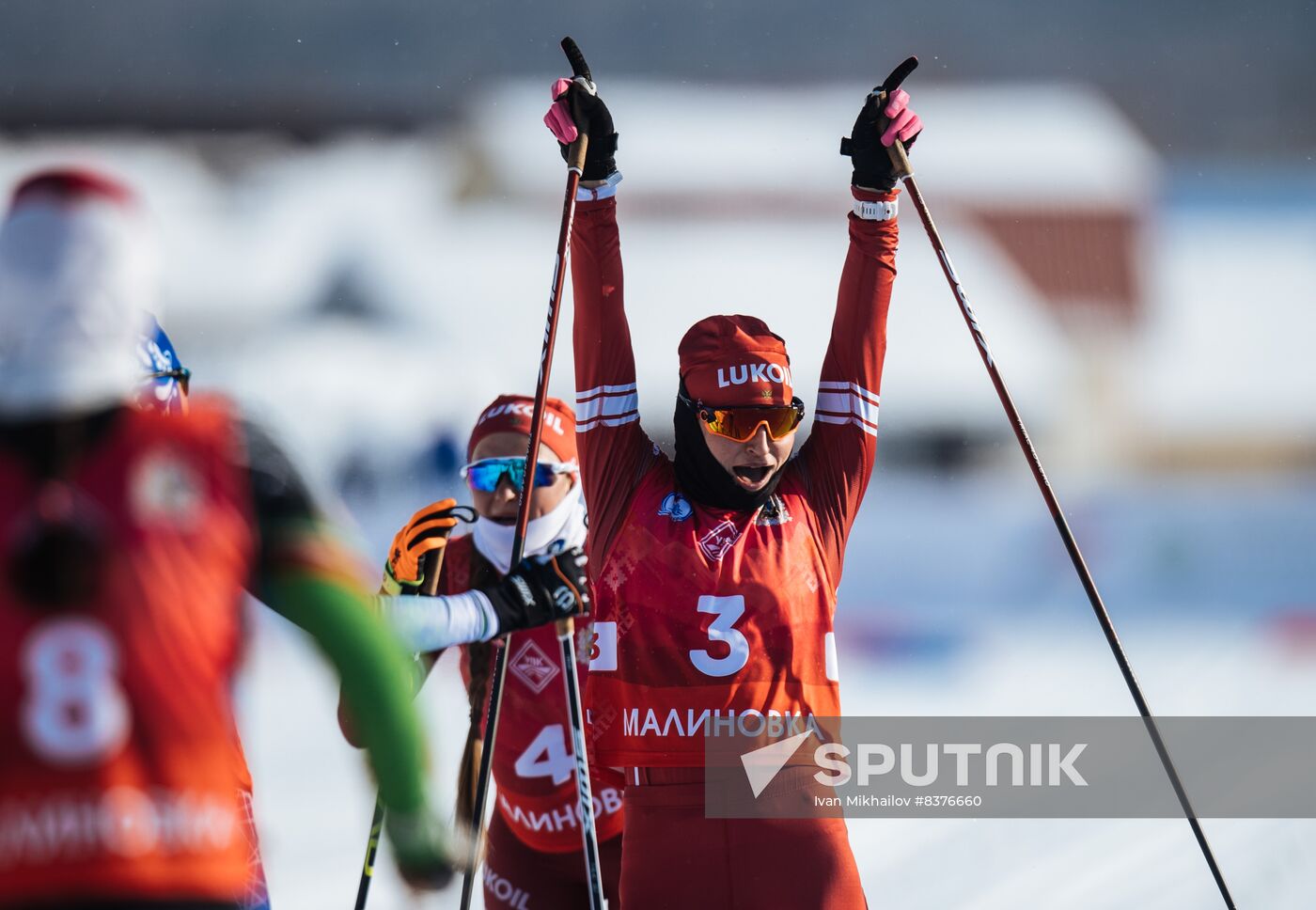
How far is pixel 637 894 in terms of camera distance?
2.76 m

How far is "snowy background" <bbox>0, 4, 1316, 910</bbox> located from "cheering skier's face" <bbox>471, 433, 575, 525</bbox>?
3.06 m

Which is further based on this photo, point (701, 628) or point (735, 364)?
point (735, 364)

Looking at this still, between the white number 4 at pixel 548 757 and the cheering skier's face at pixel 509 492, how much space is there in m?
0.53

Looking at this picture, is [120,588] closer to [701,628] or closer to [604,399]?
[701,628]

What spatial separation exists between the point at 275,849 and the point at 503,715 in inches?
74.7

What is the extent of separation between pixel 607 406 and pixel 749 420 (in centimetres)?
30

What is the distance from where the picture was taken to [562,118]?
3152 mm

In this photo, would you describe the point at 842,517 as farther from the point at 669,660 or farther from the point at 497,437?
the point at 497,437

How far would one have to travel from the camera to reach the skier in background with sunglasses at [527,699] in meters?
3.60

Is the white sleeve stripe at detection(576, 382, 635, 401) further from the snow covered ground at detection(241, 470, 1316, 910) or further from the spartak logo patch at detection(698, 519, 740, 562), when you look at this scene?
the snow covered ground at detection(241, 470, 1316, 910)

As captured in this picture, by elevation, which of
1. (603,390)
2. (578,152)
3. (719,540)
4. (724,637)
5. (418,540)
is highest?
(578,152)

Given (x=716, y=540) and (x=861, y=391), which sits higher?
(x=861, y=391)

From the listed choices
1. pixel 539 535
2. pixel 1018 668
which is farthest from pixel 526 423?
pixel 1018 668

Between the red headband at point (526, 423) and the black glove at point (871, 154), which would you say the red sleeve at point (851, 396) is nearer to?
the black glove at point (871, 154)
